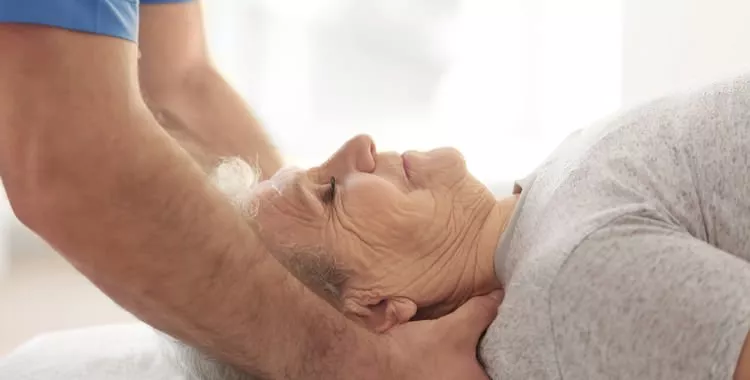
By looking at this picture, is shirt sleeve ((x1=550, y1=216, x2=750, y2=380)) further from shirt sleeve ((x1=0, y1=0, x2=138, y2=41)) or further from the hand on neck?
shirt sleeve ((x1=0, y1=0, x2=138, y2=41))

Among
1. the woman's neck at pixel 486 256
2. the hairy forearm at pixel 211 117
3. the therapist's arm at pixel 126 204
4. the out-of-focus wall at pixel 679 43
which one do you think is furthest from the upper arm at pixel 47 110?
the out-of-focus wall at pixel 679 43

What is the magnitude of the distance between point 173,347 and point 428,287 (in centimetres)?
33

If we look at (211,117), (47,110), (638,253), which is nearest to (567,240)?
(638,253)

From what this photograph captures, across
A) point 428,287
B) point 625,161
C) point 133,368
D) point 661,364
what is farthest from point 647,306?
Answer: point 133,368

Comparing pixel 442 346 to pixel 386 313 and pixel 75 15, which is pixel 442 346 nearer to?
pixel 386 313

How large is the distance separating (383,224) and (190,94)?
0.60 meters

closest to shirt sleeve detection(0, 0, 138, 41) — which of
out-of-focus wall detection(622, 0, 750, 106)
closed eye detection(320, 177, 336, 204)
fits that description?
closed eye detection(320, 177, 336, 204)

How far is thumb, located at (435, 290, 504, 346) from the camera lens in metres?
1.12

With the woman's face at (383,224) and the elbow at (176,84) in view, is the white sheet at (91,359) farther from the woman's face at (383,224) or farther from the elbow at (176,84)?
the elbow at (176,84)

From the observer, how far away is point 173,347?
1182 mm

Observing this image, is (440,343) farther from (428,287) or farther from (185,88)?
(185,88)

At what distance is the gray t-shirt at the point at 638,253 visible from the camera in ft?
2.98

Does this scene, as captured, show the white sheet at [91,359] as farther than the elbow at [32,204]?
Yes

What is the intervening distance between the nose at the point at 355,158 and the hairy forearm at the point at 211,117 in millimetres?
290
